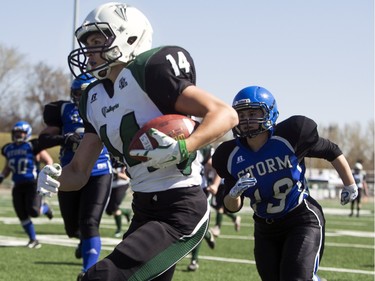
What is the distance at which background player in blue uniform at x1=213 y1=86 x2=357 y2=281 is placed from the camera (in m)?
5.12

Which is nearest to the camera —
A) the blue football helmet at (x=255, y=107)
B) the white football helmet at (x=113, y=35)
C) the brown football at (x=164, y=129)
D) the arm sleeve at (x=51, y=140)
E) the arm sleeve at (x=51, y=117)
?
the brown football at (x=164, y=129)

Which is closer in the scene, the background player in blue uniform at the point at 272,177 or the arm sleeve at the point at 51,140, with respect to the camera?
the background player in blue uniform at the point at 272,177

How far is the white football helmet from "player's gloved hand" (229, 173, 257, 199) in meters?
1.47

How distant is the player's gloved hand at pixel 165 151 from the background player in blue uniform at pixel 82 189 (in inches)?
158

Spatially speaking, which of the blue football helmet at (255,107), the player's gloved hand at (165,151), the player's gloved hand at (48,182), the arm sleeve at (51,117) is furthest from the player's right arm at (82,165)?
the arm sleeve at (51,117)

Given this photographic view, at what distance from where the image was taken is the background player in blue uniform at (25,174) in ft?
37.1

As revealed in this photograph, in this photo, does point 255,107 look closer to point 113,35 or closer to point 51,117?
point 113,35

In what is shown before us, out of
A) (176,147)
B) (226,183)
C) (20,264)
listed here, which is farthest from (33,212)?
(176,147)

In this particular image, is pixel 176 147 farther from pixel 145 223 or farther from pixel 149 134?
pixel 145 223

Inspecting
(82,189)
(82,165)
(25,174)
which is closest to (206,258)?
(82,189)

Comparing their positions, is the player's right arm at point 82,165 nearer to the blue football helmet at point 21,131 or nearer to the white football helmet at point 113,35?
the white football helmet at point 113,35

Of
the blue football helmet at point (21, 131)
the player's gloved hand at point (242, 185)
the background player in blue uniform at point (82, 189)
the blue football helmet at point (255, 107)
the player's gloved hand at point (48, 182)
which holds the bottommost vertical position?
the blue football helmet at point (21, 131)

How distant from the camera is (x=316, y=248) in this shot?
5.01 meters

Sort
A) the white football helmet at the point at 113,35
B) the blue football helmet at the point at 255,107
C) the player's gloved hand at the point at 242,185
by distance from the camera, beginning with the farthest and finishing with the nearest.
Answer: the blue football helmet at the point at 255,107, the player's gloved hand at the point at 242,185, the white football helmet at the point at 113,35
